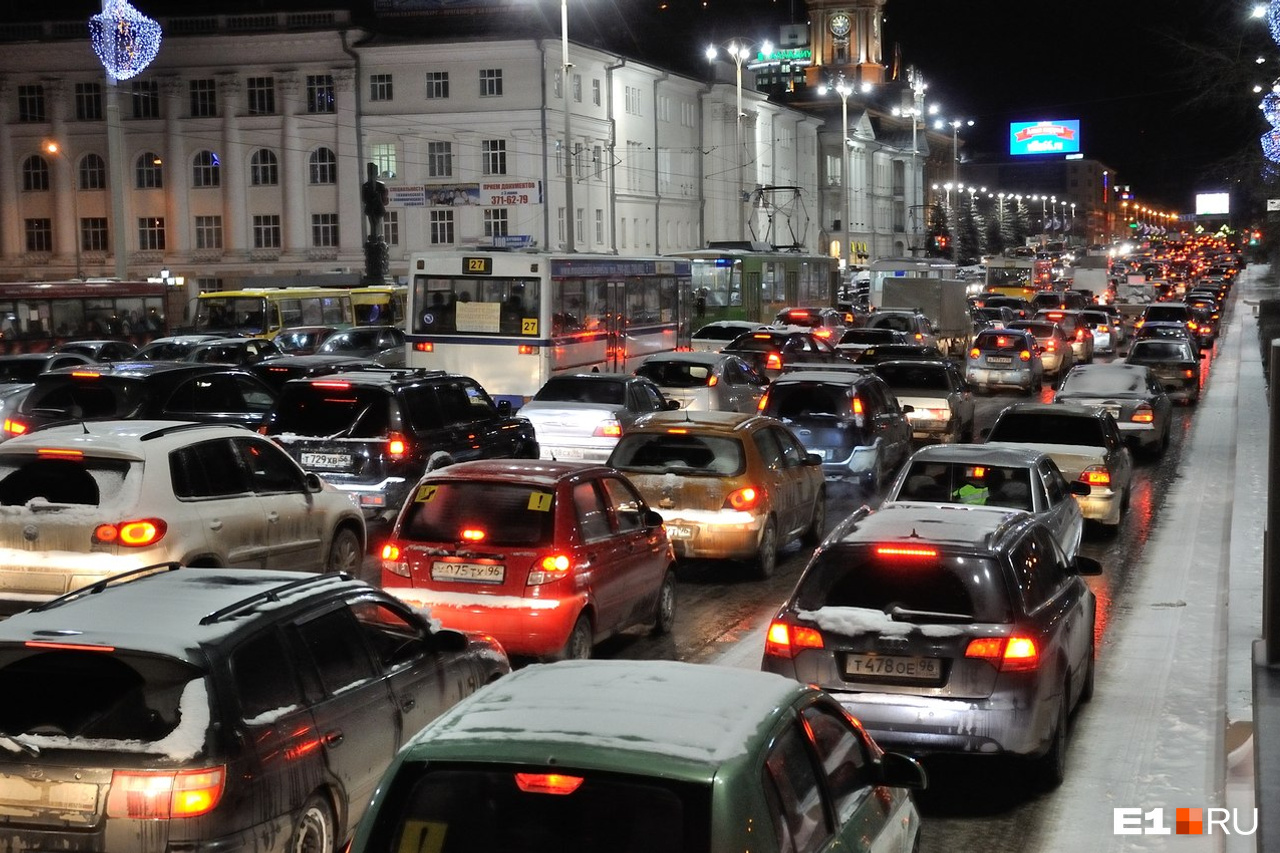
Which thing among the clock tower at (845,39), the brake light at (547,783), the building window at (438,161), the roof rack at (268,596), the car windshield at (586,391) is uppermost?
the clock tower at (845,39)

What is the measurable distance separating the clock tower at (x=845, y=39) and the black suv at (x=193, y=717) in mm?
152622

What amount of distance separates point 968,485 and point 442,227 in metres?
56.8

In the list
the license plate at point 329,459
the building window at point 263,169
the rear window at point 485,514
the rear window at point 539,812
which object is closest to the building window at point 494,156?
the building window at point 263,169

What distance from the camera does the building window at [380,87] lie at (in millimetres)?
69125

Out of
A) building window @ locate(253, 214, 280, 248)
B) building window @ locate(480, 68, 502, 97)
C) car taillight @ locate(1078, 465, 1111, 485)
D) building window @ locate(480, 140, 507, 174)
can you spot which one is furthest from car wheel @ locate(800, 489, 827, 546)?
building window @ locate(253, 214, 280, 248)

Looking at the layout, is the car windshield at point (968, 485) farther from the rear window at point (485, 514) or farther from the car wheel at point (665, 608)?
the rear window at point (485, 514)

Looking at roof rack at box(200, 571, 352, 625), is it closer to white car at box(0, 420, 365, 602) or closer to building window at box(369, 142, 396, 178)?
white car at box(0, 420, 365, 602)

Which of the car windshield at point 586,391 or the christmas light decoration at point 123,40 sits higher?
the christmas light decoration at point 123,40

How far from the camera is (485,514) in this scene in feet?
35.6

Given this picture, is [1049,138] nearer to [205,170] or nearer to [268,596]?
[205,170]

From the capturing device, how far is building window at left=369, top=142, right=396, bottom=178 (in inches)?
2721

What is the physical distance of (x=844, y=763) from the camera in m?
5.36

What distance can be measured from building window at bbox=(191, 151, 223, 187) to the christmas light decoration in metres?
31.3

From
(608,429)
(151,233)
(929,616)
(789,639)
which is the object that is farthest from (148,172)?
(929,616)
